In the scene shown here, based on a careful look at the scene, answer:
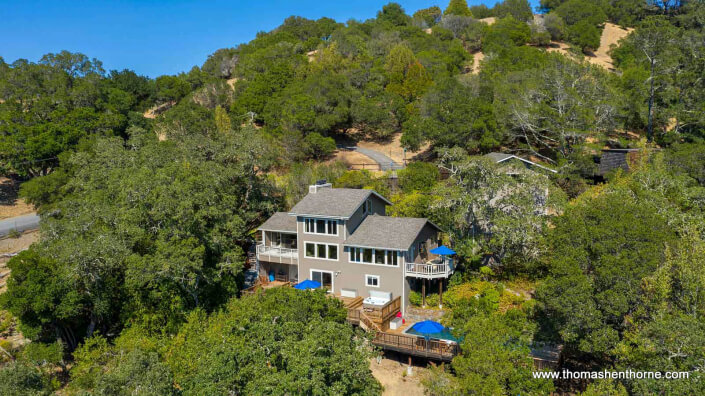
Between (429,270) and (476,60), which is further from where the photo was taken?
(476,60)

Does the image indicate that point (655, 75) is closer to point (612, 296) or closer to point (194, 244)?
point (612, 296)

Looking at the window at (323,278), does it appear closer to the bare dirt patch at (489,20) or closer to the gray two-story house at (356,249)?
the gray two-story house at (356,249)

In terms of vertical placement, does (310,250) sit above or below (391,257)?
below

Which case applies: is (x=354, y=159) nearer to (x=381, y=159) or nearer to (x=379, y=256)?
(x=381, y=159)

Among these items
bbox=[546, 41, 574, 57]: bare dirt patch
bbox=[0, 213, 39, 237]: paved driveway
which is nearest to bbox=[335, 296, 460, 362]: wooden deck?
bbox=[0, 213, 39, 237]: paved driveway

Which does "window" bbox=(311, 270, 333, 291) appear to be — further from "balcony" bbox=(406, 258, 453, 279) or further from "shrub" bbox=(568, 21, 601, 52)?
"shrub" bbox=(568, 21, 601, 52)

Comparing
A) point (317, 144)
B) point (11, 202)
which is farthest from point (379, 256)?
point (11, 202)
